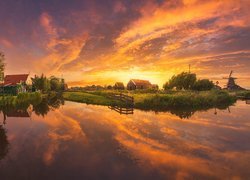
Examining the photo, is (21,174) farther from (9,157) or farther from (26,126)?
(26,126)

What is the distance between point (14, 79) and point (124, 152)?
64088mm

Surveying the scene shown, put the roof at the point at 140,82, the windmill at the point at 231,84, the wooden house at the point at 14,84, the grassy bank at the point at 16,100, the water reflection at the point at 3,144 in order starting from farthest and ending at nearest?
the windmill at the point at 231,84 < the roof at the point at 140,82 < the wooden house at the point at 14,84 < the grassy bank at the point at 16,100 < the water reflection at the point at 3,144

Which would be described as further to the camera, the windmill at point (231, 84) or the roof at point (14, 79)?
the windmill at point (231, 84)

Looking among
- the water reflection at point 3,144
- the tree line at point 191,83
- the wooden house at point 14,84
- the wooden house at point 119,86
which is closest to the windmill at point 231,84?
the tree line at point 191,83

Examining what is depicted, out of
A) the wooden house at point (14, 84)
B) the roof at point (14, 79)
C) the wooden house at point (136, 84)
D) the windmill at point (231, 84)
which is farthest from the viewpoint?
the windmill at point (231, 84)

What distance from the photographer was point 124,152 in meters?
11.5

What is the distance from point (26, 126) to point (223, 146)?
1590 cm

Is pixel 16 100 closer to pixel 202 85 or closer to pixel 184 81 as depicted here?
pixel 184 81

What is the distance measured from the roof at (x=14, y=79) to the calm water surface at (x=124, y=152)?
2008 inches

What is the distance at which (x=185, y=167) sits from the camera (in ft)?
31.3

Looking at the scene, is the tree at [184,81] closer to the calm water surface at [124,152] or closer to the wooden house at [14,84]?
the wooden house at [14,84]

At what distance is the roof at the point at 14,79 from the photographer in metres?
62.8

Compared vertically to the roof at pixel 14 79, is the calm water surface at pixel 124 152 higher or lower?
lower

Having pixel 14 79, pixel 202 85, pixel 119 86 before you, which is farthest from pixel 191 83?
pixel 14 79
